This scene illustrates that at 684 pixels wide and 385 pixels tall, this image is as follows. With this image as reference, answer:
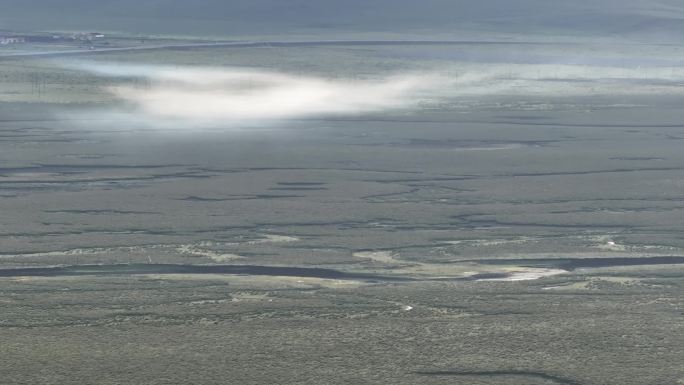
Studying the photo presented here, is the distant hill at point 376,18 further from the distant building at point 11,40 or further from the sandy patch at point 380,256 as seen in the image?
the sandy patch at point 380,256

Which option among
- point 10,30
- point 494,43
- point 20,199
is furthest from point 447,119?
point 10,30

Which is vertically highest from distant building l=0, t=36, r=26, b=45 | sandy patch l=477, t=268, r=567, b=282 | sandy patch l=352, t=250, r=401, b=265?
distant building l=0, t=36, r=26, b=45

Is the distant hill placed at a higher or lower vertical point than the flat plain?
higher

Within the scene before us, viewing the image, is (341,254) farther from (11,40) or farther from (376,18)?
(376,18)

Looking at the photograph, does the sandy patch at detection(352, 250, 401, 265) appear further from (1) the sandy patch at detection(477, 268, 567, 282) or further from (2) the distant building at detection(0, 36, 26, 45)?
(2) the distant building at detection(0, 36, 26, 45)

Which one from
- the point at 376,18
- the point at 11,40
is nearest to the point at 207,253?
the point at 11,40

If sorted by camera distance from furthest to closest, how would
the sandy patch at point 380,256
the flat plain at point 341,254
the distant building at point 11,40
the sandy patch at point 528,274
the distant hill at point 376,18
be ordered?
the distant hill at point 376,18, the distant building at point 11,40, the sandy patch at point 380,256, the sandy patch at point 528,274, the flat plain at point 341,254

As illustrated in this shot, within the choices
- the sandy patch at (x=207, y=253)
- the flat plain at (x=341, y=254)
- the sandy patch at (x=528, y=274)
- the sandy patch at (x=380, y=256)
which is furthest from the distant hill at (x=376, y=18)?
the sandy patch at (x=528, y=274)

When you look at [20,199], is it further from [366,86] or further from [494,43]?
[494,43]

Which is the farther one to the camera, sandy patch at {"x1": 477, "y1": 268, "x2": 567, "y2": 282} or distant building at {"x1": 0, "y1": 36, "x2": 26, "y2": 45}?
distant building at {"x1": 0, "y1": 36, "x2": 26, "y2": 45}

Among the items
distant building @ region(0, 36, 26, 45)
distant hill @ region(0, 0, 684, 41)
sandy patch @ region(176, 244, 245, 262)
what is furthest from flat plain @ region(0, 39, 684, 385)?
distant hill @ region(0, 0, 684, 41)
